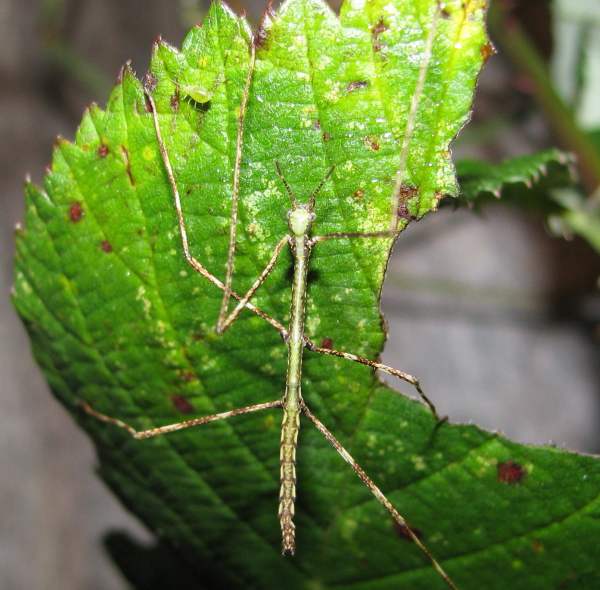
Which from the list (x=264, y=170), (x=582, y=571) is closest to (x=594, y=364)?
(x=582, y=571)

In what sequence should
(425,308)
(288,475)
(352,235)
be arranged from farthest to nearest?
(425,308) < (288,475) < (352,235)

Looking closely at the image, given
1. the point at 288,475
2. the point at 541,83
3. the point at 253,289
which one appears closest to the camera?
the point at 253,289

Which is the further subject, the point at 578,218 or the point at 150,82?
the point at 578,218

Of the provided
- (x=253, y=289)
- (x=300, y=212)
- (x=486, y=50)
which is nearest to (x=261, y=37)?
(x=300, y=212)

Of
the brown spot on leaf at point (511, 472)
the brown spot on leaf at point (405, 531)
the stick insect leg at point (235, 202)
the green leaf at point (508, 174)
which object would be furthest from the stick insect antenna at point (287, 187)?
the brown spot on leaf at point (405, 531)

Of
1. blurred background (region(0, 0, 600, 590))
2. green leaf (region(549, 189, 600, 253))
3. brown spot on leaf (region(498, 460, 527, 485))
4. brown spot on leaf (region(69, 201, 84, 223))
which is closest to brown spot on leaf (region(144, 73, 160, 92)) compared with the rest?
brown spot on leaf (region(69, 201, 84, 223))

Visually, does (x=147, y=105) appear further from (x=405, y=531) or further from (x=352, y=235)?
(x=405, y=531)

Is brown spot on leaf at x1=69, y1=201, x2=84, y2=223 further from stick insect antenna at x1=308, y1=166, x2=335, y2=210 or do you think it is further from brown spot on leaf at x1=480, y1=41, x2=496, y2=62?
brown spot on leaf at x1=480, y1=41, x2=496, y2=62
